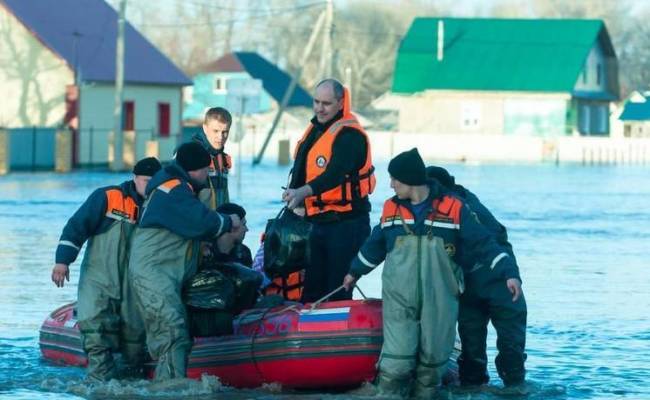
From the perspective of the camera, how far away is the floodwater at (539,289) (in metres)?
11.3

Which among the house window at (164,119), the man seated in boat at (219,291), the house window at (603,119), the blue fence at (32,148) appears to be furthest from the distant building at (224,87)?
the man seated in boat at (219,291)

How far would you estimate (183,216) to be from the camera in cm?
1054

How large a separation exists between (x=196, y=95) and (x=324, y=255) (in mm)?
90282

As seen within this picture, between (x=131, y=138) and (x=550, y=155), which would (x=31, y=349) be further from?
(x=550, y=155)

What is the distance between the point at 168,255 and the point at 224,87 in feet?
295

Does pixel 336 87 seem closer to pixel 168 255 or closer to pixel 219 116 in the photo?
pixel 219 116

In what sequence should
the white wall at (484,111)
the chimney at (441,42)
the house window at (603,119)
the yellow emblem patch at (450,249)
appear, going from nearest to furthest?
the yellow emblem patch at (450,249) < the white wall at (484,111) < the chimney at (441,42) < the house window at (603,119)

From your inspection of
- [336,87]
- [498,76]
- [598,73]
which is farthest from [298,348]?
[598,73]

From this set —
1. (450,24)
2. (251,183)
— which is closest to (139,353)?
(251,183)

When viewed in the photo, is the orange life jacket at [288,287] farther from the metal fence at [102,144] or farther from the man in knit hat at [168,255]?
the metal fence at [102,144]

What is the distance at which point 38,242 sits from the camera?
2275cm

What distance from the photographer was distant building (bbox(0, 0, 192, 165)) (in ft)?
172

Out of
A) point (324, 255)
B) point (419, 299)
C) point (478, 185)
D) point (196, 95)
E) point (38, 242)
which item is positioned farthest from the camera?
point (196, 95)

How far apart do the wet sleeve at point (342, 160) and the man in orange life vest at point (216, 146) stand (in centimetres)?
92
